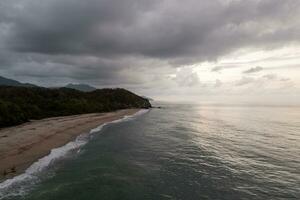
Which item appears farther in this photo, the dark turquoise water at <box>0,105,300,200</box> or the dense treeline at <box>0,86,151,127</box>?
the dense treeline at <box>0,86,151,127</box>

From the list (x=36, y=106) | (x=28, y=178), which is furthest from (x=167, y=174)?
(x=36, y=106)

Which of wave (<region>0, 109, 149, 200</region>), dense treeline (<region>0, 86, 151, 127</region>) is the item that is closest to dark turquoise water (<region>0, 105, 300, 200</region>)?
wave (<region>0, 109, 149, 200</region>)

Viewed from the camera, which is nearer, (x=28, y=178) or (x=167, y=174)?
(x=28, y=178)

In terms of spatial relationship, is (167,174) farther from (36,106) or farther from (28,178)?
(36,106)

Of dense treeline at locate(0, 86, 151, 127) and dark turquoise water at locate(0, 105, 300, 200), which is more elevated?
dense treeline at locate(0, 86, 151, 127)

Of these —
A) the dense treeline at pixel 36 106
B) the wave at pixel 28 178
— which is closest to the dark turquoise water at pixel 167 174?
the wave at pixel 28 178

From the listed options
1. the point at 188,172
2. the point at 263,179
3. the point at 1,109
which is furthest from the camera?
the point at 1,109

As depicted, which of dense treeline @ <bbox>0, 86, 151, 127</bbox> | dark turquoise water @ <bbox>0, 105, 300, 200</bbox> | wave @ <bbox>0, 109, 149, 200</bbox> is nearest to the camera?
wave @ <bbox>0, 109, 149, 200</bbox>

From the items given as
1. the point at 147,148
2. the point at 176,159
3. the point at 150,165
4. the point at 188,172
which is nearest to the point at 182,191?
the point at 188,172

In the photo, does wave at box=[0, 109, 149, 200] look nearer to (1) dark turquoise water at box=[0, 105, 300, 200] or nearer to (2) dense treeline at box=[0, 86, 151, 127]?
(1) dark turquoise water at box=[0, 105, 300, 200]

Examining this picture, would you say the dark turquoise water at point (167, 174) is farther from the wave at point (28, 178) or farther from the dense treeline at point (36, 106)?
the dense treeline at point (36, 106)

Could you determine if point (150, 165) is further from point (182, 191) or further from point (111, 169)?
point (182, 191)
